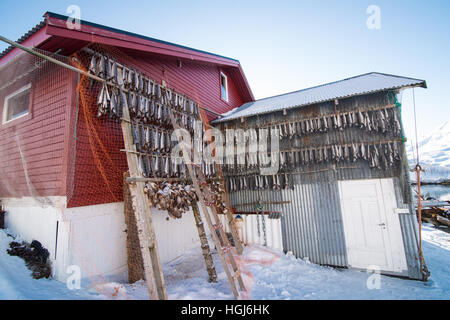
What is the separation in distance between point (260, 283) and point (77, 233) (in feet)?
15.0

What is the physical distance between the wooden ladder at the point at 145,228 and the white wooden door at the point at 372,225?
6.00 m

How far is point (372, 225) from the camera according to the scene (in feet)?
20.5

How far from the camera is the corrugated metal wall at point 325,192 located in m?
6.20

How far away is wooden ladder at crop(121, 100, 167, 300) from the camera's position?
3.82 metres

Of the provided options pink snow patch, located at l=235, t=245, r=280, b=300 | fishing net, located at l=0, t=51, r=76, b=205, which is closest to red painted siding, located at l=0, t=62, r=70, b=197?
fishing net, located at l=0, t=51, r=76, b=205

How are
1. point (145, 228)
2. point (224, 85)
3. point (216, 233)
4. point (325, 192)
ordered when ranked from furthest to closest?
point (224, 85)
point (325, 192)
point (216, 233)
point (145, 228)

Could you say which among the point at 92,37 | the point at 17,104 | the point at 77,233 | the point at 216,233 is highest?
the point at 92,37

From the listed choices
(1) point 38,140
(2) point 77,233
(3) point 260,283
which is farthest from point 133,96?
(3) point 260,283

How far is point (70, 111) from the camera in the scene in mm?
4738

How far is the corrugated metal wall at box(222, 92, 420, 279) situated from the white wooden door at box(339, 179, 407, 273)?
0.16 m

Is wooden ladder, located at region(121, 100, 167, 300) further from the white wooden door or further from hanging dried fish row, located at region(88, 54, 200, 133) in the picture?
the white wooden door

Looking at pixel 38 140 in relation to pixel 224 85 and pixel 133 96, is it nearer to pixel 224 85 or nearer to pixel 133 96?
pixel 133 96

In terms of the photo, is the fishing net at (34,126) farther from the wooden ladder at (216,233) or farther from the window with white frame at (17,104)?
the wooden ladder at (216,233)

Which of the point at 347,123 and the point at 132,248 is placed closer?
the point at 132,248
